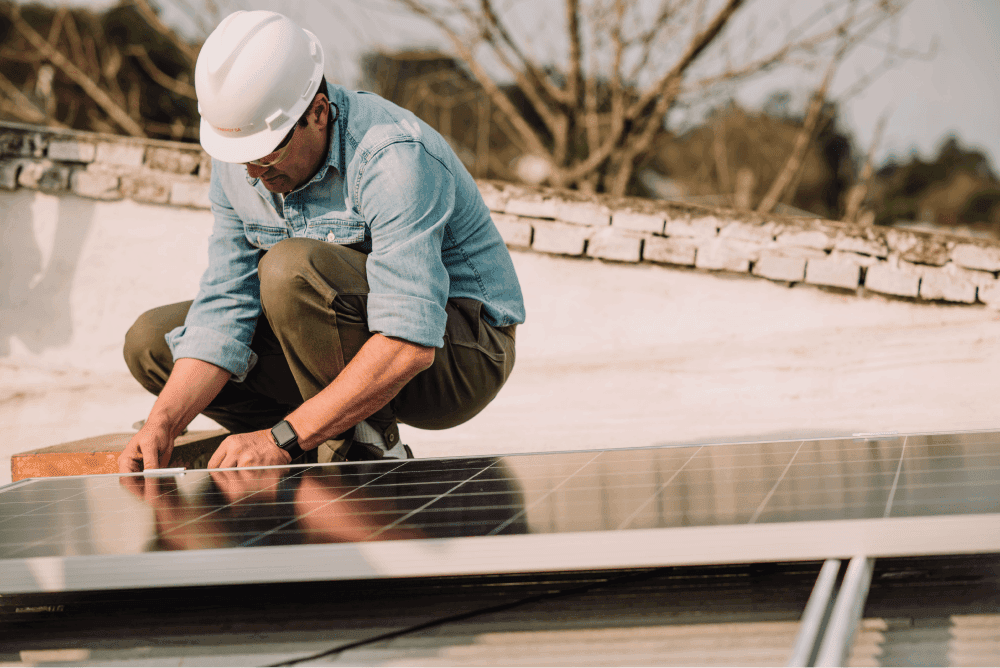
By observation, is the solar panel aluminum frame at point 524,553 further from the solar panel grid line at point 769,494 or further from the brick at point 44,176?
the brick at point 44,176

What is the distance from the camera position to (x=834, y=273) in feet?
18.0

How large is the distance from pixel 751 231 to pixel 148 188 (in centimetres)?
405

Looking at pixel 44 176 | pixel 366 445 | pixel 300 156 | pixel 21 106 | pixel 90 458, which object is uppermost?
pixel 21 106

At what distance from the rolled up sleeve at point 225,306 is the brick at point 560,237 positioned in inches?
125

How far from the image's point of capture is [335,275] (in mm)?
2414

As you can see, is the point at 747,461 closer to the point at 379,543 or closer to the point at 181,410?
the point at 379,543

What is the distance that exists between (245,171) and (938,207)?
36115 millimetres

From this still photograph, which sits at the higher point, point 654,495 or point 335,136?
point 335,136

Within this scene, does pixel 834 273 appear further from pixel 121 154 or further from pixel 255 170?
pixel 121 154

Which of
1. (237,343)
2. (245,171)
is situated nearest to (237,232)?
(245,171)

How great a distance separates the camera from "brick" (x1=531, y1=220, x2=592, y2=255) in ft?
18.9

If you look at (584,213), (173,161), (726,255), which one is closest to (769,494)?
(726,255)

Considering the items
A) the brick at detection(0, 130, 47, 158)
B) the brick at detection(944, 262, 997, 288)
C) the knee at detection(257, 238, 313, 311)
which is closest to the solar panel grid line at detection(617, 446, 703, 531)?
the knee at detection(257, 238, 313, 311)

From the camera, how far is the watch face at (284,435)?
2.25m
